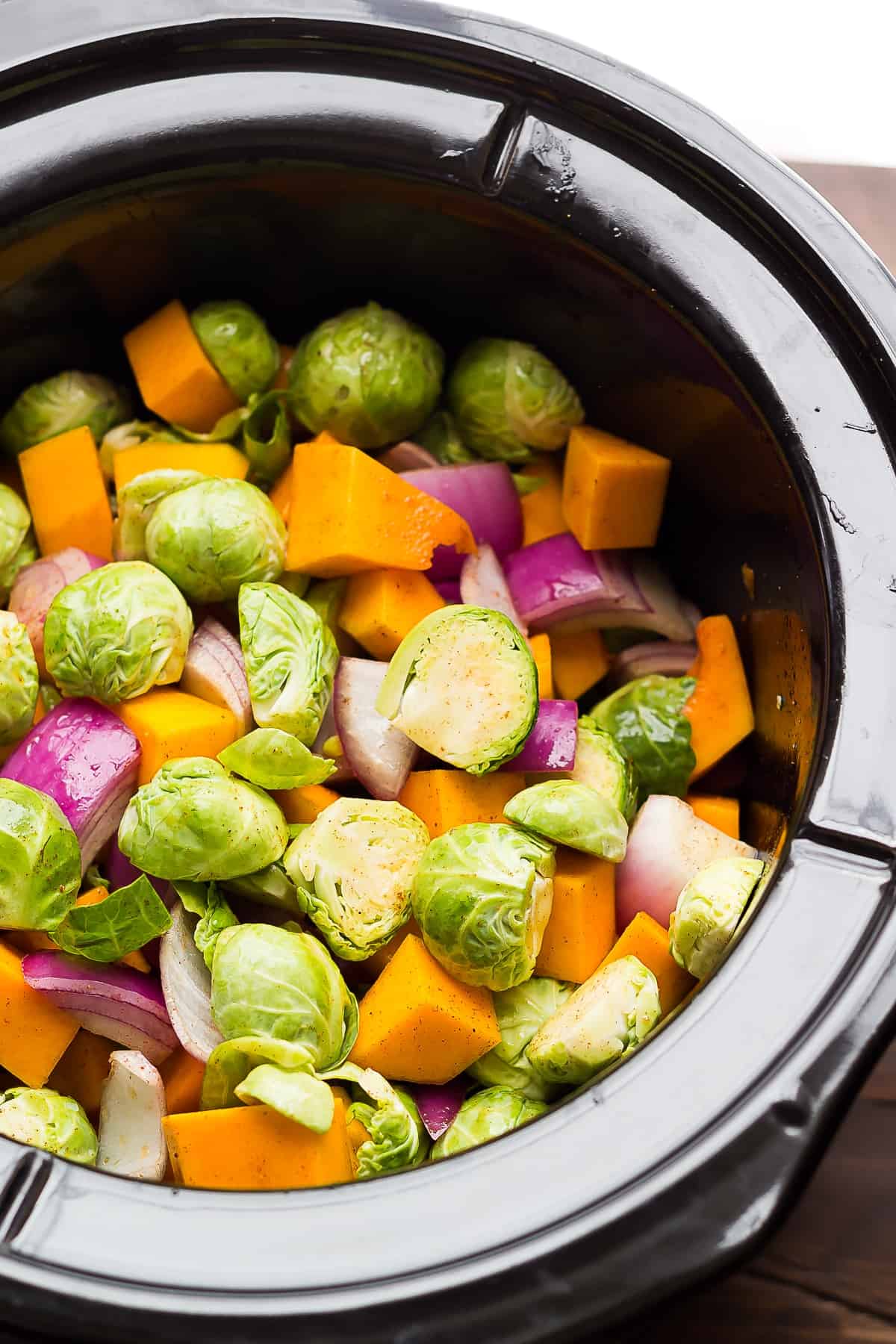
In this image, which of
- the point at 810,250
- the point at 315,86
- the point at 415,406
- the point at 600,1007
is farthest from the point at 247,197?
the point at 600,1007

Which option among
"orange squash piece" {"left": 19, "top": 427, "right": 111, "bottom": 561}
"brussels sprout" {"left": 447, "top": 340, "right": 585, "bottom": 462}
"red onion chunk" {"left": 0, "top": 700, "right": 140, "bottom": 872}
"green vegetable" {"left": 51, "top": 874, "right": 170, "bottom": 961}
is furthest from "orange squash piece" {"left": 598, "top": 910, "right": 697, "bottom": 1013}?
"orange squash piece" {"left": 19, "top": 427, "right": 111, "bottom": 561}

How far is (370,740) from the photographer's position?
5.58 feet

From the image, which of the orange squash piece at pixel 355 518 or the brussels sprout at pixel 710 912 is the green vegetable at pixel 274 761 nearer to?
the orange squash piece at pixel 355 518

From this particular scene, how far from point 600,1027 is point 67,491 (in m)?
1.25

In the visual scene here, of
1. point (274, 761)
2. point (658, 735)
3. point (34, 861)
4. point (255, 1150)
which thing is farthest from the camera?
point (658, 735)

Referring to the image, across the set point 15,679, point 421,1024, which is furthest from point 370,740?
point 15,679

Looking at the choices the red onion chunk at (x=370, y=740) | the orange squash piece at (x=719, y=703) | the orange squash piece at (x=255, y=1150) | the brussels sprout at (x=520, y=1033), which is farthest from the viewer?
the orange squash piece at (x=719, y=703)

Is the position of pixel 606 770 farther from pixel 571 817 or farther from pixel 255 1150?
pixel 255 1150

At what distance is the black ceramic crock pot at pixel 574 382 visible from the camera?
43.5 inches

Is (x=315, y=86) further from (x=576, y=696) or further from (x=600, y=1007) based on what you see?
(x=600, y=1007)

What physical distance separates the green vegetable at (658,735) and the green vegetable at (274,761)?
0.51 m

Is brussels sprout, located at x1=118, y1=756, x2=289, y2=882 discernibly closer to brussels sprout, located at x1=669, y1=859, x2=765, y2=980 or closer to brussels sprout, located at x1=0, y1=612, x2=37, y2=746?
brussels sprout, located at x1=0, y1=612, x2=37, y2=746

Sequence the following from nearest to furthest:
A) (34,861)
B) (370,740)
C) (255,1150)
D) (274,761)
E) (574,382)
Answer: (255,1150) → (34,861) → (274,761) → (370,740) → (574,382)

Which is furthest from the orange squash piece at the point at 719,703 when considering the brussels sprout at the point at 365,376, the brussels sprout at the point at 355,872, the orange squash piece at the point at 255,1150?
the orange squash piece at the point at 255,1150
